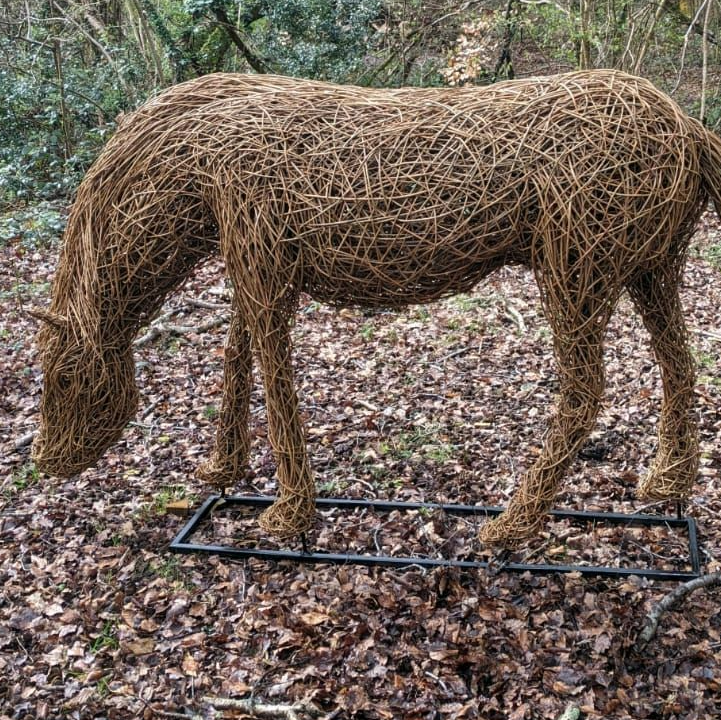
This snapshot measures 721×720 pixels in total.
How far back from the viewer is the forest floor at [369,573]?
327 cm

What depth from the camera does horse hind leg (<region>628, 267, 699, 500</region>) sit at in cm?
340

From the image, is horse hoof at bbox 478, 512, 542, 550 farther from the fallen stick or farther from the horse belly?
the horse belly

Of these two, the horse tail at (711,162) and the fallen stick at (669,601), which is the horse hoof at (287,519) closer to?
the fallen stick at (669,601)

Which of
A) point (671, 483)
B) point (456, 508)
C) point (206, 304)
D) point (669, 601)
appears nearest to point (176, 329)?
point (206, 304)

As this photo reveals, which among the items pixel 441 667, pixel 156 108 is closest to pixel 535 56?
pixel 156 108

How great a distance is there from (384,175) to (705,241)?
270 inches

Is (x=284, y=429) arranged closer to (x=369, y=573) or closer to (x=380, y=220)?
(x=369, y=573)

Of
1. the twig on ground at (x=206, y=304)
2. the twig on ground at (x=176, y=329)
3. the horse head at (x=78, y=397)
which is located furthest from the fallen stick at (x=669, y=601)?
the twig on ground at (x=206, y=304)

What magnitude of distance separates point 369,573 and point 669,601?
4.80 ft

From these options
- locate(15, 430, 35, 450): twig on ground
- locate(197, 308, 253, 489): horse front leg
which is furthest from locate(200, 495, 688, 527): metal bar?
locate(15, 430, 35, 450): twig on ground

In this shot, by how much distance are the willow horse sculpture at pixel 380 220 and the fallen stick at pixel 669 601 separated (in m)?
0.57

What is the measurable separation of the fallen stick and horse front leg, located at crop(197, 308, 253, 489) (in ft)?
7.53

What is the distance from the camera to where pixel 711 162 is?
310 centimetres

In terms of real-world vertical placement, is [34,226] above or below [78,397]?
above
